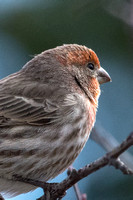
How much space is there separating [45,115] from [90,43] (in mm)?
2715

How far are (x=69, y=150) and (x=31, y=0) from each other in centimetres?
300

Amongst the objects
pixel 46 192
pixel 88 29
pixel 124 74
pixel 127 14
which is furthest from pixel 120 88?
pixel 46 192

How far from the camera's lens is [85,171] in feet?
11.6

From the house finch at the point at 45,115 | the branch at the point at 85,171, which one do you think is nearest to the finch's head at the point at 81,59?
the house finch at the point at 45,115

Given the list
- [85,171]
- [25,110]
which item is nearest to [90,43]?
[25,110]

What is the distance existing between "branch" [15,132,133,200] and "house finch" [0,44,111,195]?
217 mm

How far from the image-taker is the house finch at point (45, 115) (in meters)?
5.00

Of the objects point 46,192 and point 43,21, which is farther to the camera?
point 43,21

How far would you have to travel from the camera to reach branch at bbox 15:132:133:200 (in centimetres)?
317

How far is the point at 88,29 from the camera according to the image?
7.70m

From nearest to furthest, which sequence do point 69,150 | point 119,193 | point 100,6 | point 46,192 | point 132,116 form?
1. point 46,192
2. point 69,150
3. point 100,6
4. point 119,193
5. point 132,116

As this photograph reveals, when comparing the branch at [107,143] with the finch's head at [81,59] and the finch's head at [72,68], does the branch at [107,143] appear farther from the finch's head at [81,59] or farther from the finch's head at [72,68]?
the finch's head at [81,59]

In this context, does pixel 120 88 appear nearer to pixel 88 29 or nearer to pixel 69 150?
pixel 88 29

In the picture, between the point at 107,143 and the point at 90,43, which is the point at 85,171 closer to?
the point at 107,143
